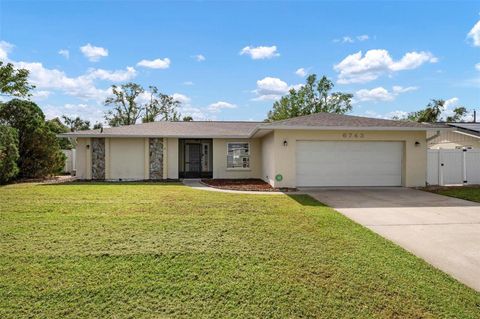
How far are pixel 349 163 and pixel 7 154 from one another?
1631 centimetres

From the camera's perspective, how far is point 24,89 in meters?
16.1

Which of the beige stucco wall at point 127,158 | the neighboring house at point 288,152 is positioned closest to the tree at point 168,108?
the neighboring house at point 288,152

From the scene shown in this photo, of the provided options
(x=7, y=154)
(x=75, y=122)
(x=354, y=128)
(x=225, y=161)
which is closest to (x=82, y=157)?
(x=7, y=154)

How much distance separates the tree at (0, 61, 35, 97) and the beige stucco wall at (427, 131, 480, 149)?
21926 mm

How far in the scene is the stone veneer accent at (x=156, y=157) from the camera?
16.8 meters

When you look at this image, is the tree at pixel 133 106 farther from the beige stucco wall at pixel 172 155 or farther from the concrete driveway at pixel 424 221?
the concrete driveway at pixel 424 221

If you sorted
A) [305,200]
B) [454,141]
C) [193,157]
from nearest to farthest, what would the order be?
[305,200]
[193,157]
[454,141]

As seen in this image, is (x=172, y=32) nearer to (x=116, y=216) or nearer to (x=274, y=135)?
(x=274, y=135)

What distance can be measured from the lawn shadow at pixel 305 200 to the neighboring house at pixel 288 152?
2132 mm

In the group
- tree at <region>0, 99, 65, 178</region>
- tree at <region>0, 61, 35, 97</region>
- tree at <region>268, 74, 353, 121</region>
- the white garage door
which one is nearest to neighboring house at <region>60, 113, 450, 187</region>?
the white garage door

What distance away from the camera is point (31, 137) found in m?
16.6

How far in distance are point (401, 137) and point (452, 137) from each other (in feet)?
28.1

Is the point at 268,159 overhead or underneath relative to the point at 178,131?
underneath

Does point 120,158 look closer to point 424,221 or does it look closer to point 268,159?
point 268,159
